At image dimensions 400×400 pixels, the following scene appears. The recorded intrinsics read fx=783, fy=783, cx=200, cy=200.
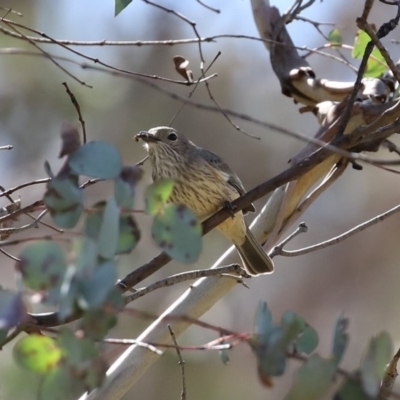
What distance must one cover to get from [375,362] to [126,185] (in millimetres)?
575

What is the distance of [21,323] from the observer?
1.45 m

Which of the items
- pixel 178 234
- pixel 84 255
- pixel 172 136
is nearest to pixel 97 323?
pixel 84 255

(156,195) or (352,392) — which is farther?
(156,195)

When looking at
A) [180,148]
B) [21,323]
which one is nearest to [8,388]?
[180,148]

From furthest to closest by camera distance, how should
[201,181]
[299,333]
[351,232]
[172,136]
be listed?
[172,136] → [201,181] → [351,232] → [299,333]

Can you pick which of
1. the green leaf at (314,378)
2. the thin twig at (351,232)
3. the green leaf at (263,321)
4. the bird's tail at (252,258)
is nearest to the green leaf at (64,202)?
the green leaf at (263,321)

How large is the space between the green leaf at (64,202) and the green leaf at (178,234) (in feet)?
0.51

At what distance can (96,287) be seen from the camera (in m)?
1.34

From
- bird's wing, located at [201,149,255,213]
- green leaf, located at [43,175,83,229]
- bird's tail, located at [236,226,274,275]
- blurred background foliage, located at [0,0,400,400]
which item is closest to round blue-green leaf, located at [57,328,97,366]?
green leaf, located at [43,175,83,229]

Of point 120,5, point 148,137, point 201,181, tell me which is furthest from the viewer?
point 148,137

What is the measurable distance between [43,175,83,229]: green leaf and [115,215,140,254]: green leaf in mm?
96

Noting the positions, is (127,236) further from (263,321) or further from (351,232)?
(351,232)

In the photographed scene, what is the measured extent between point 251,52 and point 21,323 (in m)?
8.40

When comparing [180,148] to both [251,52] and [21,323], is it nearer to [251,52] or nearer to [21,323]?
[21,323]
